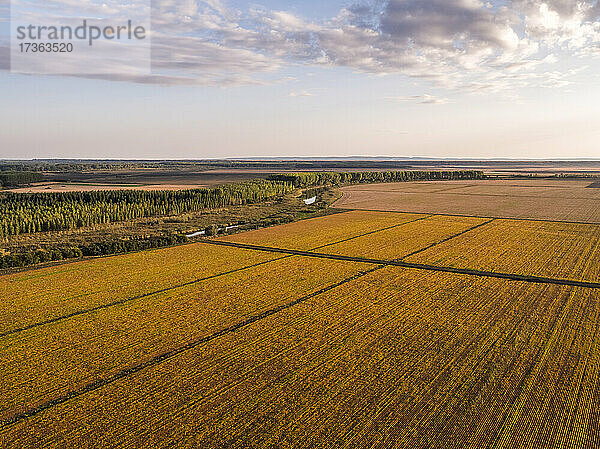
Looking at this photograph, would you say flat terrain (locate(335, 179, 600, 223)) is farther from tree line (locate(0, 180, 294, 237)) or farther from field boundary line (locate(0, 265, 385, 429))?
field boundary line (locate(0, 265, 385, 429))

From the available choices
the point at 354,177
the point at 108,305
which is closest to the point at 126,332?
the point at 108,305

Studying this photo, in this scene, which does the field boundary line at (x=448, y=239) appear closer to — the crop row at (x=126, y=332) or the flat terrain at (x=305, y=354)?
the flat terrain at (x=305, y=354)

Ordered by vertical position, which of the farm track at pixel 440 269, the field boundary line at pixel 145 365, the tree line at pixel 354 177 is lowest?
the field boundary line at pixel 145 365

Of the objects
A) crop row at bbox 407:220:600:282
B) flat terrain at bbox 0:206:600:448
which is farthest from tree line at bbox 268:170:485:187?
flat terrain at bbox 0:206:600:448

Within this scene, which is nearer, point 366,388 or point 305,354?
point 366,388

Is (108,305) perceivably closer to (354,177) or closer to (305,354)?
(305,354)

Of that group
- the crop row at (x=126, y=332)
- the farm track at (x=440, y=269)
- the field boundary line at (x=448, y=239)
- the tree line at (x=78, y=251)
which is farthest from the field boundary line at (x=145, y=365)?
the tree line at (x=78, y=251)
